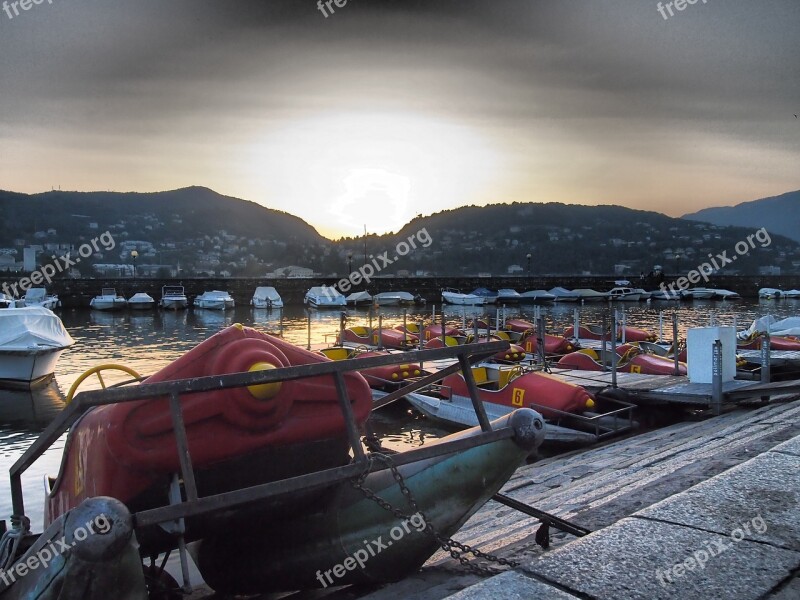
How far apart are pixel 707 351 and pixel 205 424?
44.5 ft

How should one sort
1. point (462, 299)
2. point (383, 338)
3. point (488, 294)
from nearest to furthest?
point (383, 338) → point (462, 299) → point (488, 294)

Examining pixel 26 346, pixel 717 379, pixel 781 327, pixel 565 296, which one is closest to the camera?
pixel 717 379

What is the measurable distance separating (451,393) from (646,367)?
231 inches

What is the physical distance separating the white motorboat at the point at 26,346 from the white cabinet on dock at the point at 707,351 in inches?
910

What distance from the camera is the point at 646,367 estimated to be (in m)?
19.5

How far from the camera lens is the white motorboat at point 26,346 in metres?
25.5

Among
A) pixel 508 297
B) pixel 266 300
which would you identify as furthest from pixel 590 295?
pixel 266 300

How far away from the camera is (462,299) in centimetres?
8369

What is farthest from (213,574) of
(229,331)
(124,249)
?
(124,249)

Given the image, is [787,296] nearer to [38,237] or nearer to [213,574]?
[213,574]

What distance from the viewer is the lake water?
16.9 m

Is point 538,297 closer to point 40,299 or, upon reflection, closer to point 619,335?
point 619,335

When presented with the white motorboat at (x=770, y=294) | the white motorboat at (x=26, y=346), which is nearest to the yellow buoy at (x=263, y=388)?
the white motorboat at (x=26, y=346)

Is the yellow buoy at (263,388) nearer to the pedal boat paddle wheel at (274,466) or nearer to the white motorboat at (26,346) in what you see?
the pedal boat paddle wheel at (274,466)
